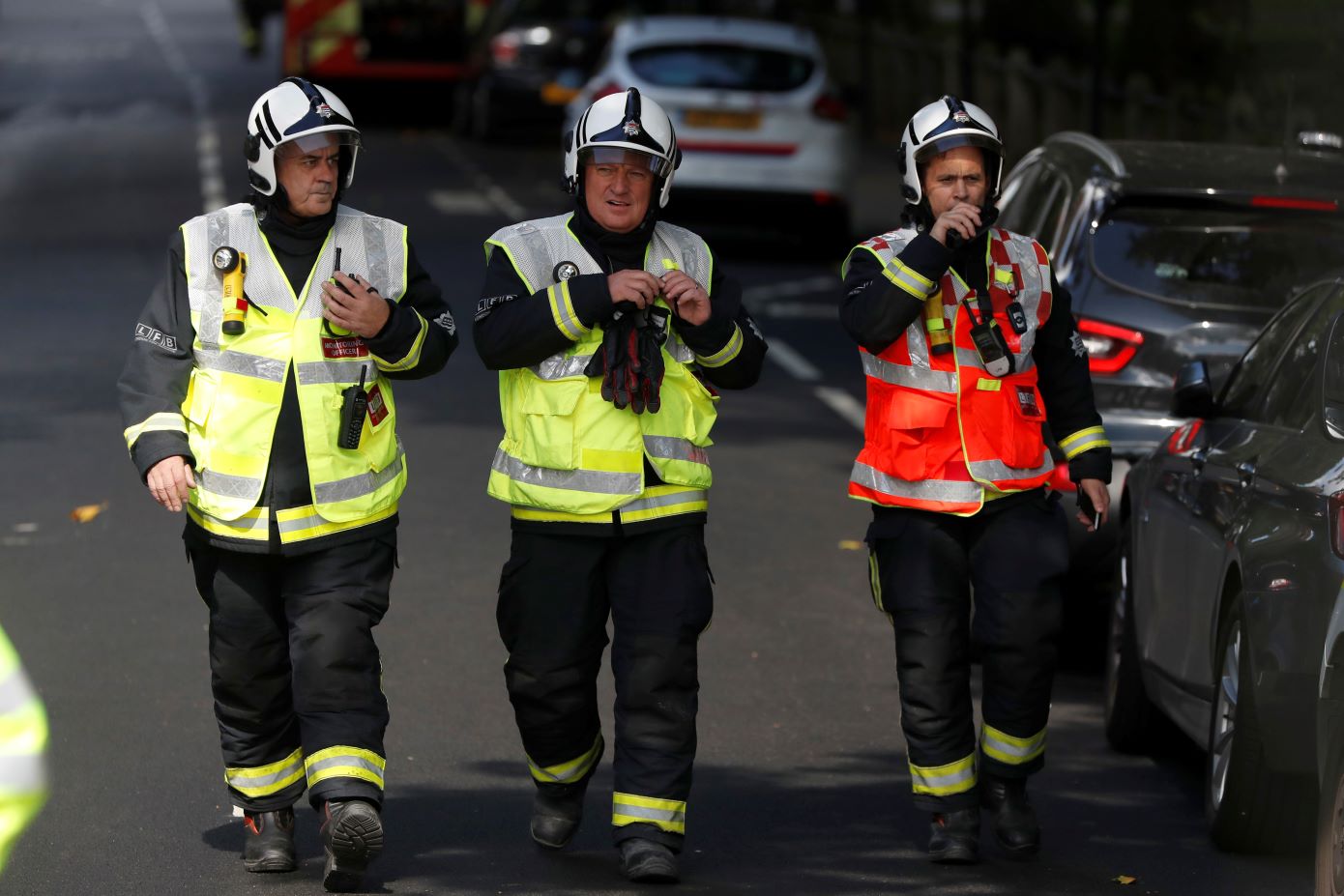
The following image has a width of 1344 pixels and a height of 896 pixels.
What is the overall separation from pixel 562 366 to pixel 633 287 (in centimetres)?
29

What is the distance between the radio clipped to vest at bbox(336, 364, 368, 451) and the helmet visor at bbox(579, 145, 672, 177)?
75 centimetres

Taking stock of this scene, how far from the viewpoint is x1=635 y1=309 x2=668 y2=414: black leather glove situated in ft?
20.0

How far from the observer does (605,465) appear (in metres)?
6.11

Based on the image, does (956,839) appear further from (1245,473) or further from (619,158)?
(619,158)

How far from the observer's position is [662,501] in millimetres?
6156

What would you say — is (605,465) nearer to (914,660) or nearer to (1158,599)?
(914,660)

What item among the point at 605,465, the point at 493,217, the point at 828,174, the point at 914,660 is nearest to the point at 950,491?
the point at 914,660

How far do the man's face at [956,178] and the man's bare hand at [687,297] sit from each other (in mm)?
679

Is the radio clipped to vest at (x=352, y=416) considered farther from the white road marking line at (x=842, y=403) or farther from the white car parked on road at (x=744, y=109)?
the white car parked on road at (x=744, y=109)

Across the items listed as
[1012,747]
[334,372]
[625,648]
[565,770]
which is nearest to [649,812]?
[565,770]

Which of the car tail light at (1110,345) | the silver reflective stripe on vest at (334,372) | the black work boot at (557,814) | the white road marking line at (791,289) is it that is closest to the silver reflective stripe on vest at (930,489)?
the black work boot at (557,814)

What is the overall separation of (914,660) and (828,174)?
13792mm

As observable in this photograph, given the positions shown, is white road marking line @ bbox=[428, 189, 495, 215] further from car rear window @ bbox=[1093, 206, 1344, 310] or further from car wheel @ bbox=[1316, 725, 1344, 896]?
car wheel @ bbox=[1316, 725, 1344, 896]

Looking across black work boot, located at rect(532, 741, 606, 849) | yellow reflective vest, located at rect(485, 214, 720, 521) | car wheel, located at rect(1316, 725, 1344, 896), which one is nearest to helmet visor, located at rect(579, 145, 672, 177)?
yellow reflective vest, located at rect(485, 214, 720, 521)
